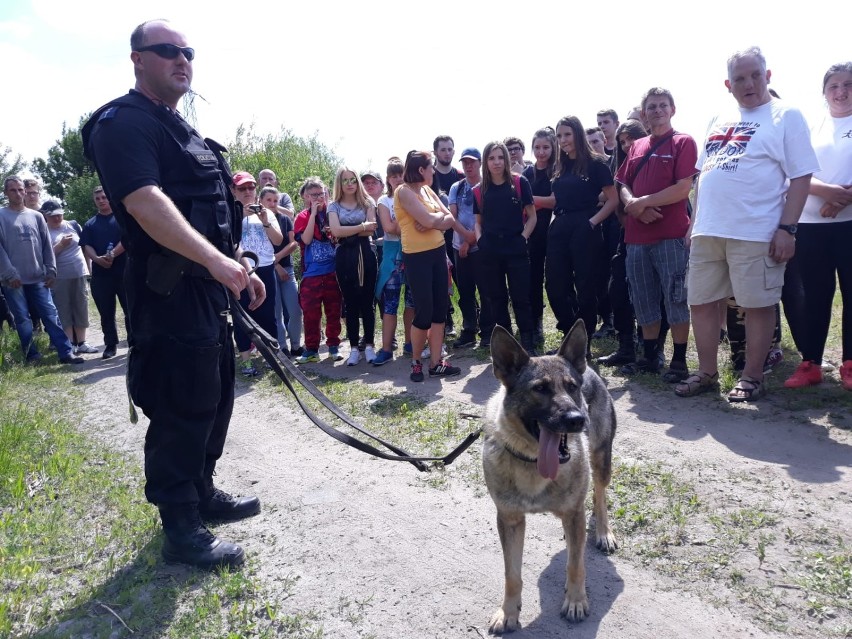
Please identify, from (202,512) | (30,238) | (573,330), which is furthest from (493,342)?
(30,238)

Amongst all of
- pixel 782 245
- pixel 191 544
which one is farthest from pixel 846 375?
pixel 191 544

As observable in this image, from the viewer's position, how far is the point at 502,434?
9.91 feet

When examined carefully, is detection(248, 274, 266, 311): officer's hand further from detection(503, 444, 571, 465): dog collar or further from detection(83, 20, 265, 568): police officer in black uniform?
detection(503, 444, 571, 465): dog collar

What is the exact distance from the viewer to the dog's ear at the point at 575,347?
10.4 ft

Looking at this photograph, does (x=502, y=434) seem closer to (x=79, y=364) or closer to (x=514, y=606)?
(x=514, y=606)

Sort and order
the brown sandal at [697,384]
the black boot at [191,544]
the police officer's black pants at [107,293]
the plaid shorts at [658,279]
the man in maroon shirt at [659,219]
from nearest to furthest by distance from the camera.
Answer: the black boot at [191,544]
the brown sandal at [697,384]
the man in maroon shirt at [659,219]
the plaid shorts at [658,279]
the police officer's black pants at [107,293]

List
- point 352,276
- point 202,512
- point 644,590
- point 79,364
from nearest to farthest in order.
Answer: point 644,590
point 202,512
point 352,276
point 79,364

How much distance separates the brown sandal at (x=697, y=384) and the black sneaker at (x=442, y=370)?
2382 millimetres

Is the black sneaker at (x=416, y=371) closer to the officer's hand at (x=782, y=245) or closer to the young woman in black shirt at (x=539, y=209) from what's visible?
the young woman in black shirt at (x=539, y=209)

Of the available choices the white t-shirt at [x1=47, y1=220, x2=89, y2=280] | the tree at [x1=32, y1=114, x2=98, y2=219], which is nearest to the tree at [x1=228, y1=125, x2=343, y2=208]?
the white t-shirt at [x1=47, y1=220, x2=89, y2=280]

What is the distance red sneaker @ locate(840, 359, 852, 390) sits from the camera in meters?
5.24

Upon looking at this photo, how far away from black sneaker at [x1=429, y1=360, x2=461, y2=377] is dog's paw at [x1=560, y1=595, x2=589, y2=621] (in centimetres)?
417

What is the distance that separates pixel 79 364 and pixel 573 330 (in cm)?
865

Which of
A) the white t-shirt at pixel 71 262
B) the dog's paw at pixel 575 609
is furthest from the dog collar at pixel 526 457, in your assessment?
the white t-shirt at pixel 71 262
